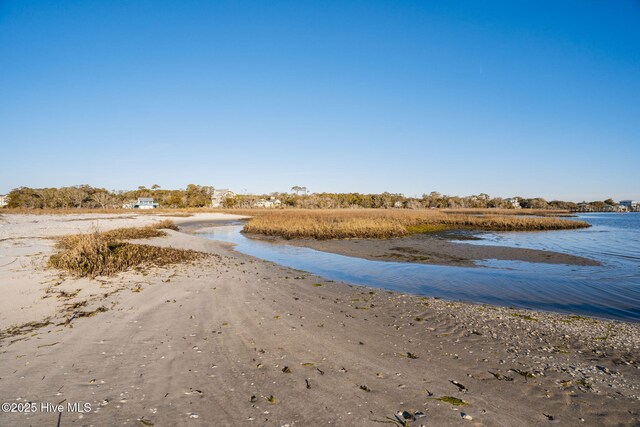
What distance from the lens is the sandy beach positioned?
378 cm

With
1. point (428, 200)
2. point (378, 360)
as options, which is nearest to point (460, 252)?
point (378, 360)

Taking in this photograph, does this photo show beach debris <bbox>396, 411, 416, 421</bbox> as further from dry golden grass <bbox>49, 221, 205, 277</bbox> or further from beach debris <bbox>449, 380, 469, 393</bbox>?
dry golden grass <bbox>49, 221, 205, 277</bbox>

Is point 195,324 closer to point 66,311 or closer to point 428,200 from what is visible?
point 66,311

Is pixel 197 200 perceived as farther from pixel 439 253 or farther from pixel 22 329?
pixel 22 329

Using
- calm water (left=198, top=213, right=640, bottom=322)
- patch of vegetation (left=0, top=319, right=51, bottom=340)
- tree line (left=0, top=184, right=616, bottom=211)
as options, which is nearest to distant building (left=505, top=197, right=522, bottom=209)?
tree line (left=0, top=184, right=616, bottom=211)

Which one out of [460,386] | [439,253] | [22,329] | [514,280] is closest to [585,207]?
[439,253]

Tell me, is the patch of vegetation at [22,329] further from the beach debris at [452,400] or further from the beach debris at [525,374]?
the beach debris at [525,374]

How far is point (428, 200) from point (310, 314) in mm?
140797

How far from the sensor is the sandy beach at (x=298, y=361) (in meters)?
3.78

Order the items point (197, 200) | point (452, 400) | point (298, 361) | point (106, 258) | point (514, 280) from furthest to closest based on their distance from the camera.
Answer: point (197, 200), point (514, 280), point (106, 258), point (298, 361), point (452, 400)

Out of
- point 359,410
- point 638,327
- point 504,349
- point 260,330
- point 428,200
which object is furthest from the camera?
point 428,200

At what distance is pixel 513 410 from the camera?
3.90 m

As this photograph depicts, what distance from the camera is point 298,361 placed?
5.10m

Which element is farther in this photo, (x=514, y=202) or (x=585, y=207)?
(x=585, y=207)
